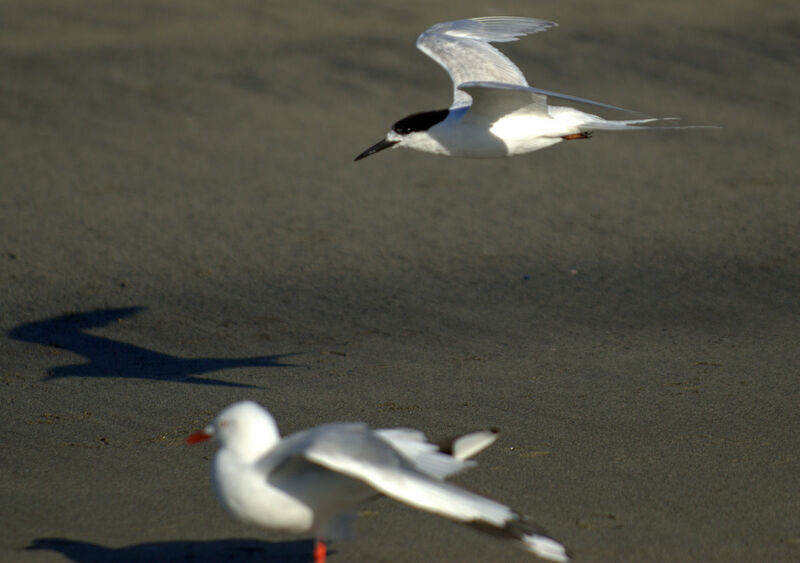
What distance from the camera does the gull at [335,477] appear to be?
11.1 ft

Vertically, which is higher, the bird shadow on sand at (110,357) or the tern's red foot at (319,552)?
the tern's red foot at (319,552)

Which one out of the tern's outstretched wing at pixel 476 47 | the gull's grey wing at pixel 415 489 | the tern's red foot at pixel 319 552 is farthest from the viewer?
the tern's outstretched wing at pixel 476 47

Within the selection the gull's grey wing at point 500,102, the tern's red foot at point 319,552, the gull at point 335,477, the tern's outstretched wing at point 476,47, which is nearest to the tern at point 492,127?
the gull's grey wing at point 500,102

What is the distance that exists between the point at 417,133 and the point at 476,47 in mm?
1143

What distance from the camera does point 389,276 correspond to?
8.55 m

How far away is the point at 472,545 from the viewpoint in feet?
14.1

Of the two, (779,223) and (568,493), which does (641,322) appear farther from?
(568,493)

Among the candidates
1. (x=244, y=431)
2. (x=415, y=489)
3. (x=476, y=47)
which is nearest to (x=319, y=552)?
(x=244, y=431)

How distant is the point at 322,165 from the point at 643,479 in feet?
21.4

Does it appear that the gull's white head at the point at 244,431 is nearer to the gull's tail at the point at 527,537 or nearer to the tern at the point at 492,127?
the gull's tail at the point at 527,537

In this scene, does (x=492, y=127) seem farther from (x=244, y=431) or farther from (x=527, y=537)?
(x=527, y=537)

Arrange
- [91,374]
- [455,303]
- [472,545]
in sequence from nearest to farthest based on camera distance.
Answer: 1. [472,545]
2. [91,374]
3. [455,303]

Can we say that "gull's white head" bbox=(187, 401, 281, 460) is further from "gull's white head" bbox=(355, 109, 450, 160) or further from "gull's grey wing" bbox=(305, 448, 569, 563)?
"gull's white head" bbox=(355, 109, 450, 160)

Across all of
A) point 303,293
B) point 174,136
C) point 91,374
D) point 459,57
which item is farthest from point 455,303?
point 174,136
